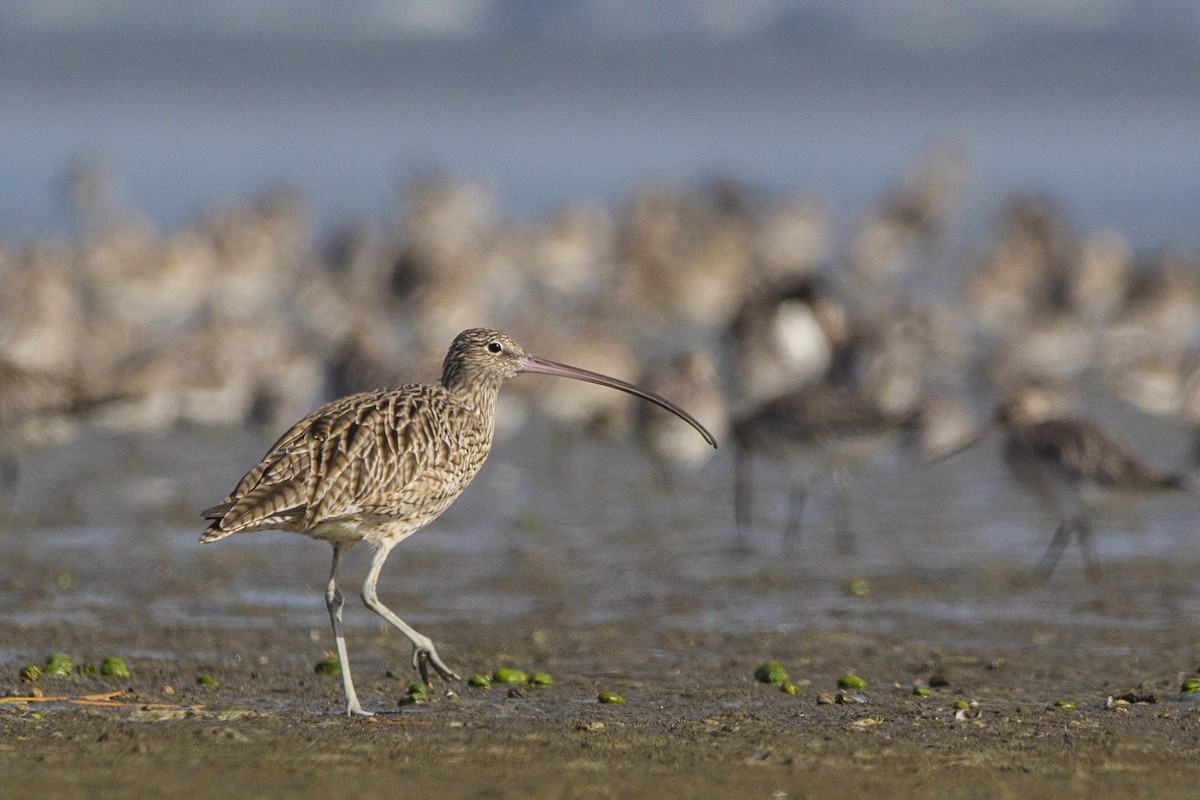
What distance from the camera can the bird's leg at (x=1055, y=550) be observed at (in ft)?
32.6

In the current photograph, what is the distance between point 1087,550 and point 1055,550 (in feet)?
0.73

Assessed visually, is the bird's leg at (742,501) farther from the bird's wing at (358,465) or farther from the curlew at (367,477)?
the bird's wing at (358,465)

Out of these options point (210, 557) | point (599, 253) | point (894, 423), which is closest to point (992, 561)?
point (894, 423)

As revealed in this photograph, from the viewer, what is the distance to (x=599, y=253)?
2662 cm

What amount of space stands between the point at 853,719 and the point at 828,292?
36.8ft

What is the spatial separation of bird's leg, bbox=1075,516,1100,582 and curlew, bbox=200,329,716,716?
3.79 meters

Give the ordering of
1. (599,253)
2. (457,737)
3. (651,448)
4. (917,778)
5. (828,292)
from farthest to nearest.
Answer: (599,253)
(828,292)
(651,448)
(457,737)
(917,778)

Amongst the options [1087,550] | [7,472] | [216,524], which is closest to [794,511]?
[1087,550]

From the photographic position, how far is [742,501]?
38.5 feet

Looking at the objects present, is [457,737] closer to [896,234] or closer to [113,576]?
[113,576]

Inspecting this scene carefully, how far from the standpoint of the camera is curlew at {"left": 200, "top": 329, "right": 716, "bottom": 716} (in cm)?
653

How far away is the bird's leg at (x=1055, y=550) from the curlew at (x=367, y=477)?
12.1 ft

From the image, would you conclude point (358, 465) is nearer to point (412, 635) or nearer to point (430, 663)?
point (412, 635)

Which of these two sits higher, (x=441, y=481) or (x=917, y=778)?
(x=441, y=481)
